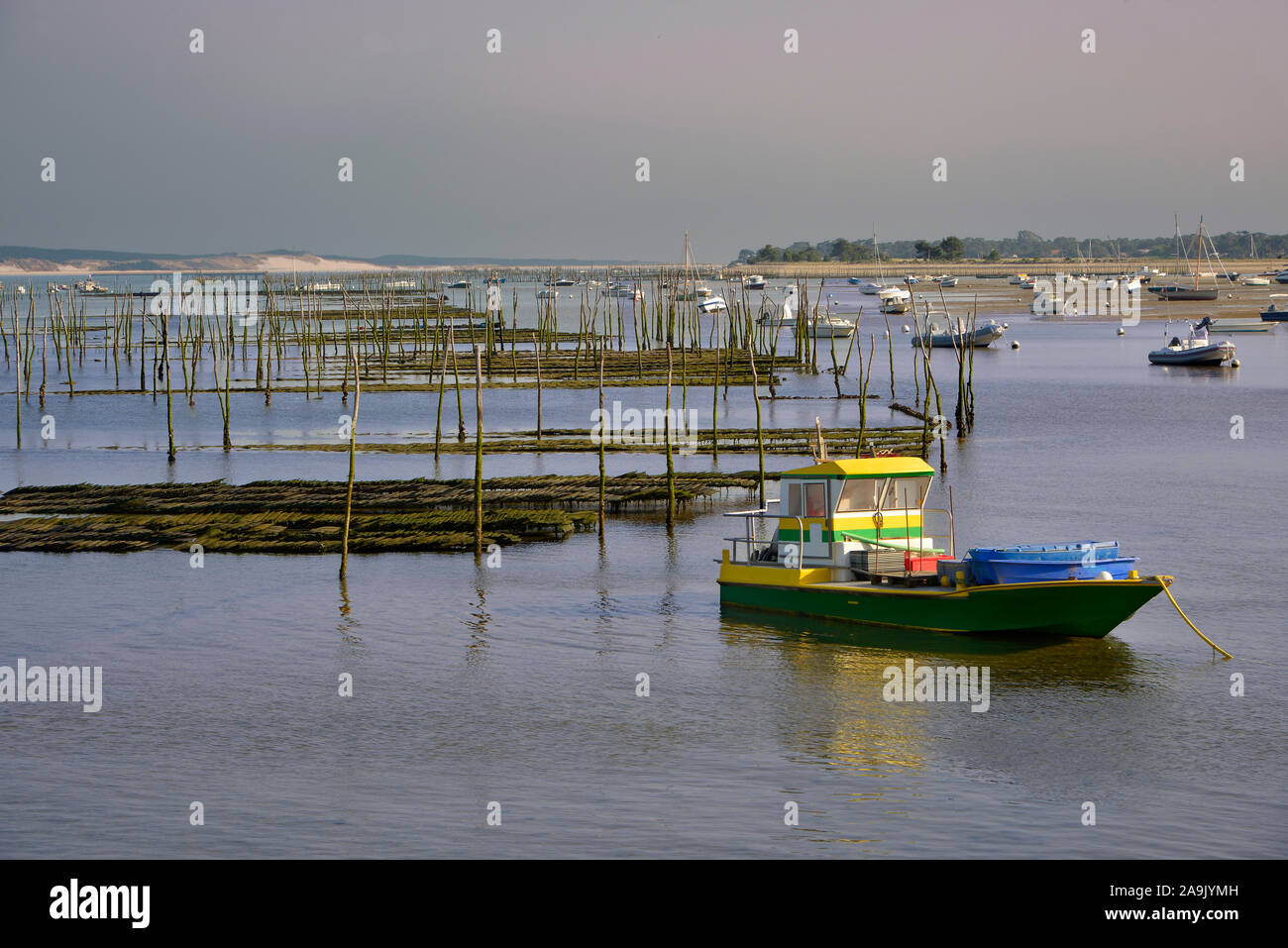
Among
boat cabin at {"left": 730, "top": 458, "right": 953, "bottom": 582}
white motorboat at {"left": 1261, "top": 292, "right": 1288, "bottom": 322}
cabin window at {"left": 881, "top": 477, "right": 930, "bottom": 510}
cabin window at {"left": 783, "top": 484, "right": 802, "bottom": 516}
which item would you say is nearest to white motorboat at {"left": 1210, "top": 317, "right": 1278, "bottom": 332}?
white motorboat at {"left": 1261, "top": 292, "right": 1288, "bottom": 322}

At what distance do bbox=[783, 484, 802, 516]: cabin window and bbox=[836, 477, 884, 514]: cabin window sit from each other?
3.21 feet

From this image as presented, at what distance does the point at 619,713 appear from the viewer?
2448cm

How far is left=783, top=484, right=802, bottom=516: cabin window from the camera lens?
30.4 metres

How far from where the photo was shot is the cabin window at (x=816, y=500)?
1176 inches

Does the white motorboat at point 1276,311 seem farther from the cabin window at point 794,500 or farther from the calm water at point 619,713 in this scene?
the cabin window at point 794,500

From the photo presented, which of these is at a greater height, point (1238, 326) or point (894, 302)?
point (894, 302)

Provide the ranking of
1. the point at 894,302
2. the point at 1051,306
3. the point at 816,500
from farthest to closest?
the point at 1051,306 → the point at 894,302 → the point at 816,500

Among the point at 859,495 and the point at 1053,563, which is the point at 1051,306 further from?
the point at 1053,563

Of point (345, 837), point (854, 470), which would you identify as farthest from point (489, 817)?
point (854, 470)

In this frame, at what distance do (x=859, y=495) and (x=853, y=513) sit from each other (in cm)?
41

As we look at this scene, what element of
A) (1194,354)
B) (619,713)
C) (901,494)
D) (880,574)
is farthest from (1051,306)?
(619,713)

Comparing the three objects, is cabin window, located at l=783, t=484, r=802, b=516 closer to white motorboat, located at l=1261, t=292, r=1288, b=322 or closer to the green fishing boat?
the green fishing boat

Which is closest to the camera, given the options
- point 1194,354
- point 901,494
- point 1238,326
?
point 901,494
